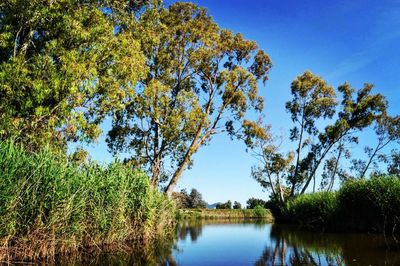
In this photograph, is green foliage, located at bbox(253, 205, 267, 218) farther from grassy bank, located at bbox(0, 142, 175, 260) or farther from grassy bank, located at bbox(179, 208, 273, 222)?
grassy bank, located at bbox(0, 142, 175, 260)

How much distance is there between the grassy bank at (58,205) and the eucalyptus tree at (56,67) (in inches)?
95.3

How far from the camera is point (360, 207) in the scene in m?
Result: 16.3

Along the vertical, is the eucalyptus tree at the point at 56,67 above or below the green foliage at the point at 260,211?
above

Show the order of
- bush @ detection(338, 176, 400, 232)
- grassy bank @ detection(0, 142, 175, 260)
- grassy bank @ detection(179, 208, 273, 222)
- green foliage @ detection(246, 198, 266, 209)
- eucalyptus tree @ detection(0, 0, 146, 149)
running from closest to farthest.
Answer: grassy bank @ detection(0, 142, 175, 260)
eucalyptus tree @ detection(0, 0, 146, 149)
bush @ detection(338, 176, 400, 232)
grassy bank @ detection(179, 208, 273, 222)
green foliage @ detection(246, 198, 266, 209)

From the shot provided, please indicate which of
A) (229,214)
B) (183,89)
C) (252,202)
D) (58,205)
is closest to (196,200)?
(252,202)

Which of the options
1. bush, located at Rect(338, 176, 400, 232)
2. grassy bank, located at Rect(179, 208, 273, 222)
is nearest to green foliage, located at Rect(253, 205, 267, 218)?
grassy bank, located at Rect(179, 208, 273, 222)

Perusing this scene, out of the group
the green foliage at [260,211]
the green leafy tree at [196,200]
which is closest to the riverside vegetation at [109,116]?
the green foliage at [260,211]

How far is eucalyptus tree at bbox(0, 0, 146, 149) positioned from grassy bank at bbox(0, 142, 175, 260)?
2.42m

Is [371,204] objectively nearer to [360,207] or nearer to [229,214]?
[360,207]

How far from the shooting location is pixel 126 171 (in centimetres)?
1288

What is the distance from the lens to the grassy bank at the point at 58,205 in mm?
7371

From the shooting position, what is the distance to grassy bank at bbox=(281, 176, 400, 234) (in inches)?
555

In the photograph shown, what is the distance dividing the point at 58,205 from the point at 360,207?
12.5 meters

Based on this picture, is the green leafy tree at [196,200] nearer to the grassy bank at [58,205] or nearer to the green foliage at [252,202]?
the green foliage at [252,202]
